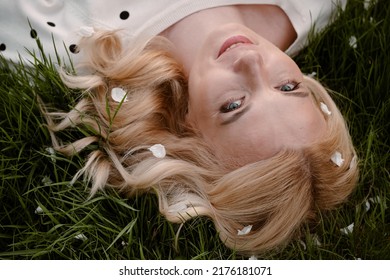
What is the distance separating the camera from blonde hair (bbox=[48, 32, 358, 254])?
2.54 m

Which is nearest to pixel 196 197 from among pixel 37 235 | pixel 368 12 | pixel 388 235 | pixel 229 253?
pixel 229 253

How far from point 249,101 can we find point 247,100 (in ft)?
0.04

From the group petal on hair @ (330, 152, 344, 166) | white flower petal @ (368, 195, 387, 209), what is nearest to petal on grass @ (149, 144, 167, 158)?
petal on hair @ (330, 152, 344, 166)

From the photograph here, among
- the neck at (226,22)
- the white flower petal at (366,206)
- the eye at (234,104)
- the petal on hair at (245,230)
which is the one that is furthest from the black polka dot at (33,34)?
the white flower petal at (366,206)

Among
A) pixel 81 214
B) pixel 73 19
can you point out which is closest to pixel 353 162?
pixel 81 214

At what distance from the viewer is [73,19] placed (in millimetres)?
2967

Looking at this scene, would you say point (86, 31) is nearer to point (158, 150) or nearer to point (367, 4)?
point (158, 150)

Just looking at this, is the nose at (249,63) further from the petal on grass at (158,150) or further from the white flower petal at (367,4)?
the white flower petal at (367,4)

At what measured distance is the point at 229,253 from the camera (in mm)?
2674

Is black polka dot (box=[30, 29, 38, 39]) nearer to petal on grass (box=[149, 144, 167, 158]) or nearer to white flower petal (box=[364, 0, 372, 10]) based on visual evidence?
petal on grass (box=[149, 144, 167, 158])

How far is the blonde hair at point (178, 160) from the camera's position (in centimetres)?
254

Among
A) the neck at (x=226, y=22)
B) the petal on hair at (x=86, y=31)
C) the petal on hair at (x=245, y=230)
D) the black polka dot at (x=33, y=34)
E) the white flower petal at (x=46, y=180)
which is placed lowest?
the petal on hair at (x=245, y=230)

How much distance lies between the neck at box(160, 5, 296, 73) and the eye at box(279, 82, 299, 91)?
479 millimetres

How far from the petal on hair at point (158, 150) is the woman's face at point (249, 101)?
180 millimetres
